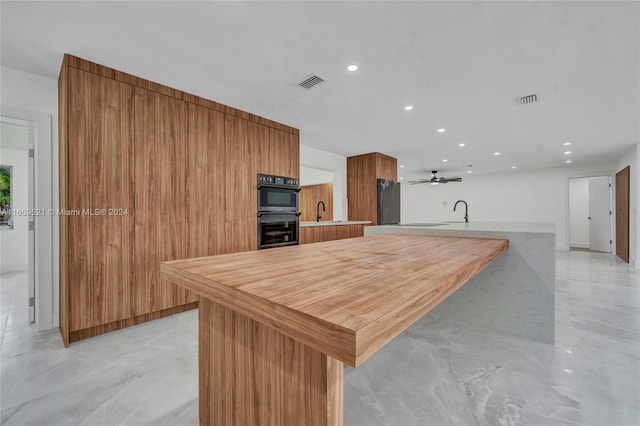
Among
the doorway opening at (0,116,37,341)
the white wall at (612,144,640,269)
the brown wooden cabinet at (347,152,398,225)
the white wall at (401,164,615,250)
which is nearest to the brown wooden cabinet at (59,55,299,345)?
the doorway opening at (0,116,37,341)

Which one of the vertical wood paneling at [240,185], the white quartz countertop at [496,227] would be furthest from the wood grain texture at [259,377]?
the vertical wood paneling at [240,185]

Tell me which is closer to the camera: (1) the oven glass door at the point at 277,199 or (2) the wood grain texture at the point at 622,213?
(1) the oven glass door at the point at 277,199

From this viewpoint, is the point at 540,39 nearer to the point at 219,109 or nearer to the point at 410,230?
the point at 410,230

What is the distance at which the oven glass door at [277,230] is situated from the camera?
139 inches

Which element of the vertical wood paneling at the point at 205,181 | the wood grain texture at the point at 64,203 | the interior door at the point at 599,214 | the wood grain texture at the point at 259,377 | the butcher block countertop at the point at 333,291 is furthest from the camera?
the interior door at the point at 599,214

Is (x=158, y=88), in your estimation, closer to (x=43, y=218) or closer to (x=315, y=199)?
(x=43, y=218)

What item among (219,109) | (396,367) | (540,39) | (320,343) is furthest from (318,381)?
(219,109)

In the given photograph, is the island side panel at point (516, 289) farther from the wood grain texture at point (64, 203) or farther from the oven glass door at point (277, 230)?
the wood grain texture at point (64, 203)

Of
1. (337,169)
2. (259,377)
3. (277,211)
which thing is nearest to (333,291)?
(259,377)

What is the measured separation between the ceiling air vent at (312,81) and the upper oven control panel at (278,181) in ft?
4.18

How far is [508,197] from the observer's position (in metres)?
8.32

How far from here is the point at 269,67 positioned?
2.41 m

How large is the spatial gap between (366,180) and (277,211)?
2766 millimetres

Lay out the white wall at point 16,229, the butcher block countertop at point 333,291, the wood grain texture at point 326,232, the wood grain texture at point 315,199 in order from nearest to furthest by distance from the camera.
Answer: the butcher block countertop at point 333,291 < the wood grain texture at point 326,232 < the white wall at point 16,229 < the wood grain texture at point 315,199
